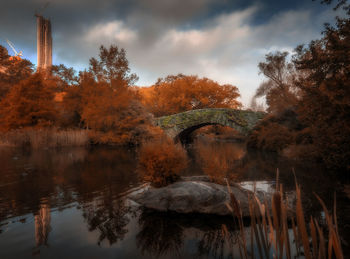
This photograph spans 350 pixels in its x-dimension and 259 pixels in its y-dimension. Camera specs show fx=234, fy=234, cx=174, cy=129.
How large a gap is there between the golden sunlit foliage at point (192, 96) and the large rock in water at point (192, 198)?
26.6 meters

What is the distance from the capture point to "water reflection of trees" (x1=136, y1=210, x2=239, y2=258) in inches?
107

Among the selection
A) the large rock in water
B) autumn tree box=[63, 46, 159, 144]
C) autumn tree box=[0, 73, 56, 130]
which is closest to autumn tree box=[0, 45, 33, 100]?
autumn tree box=[0, 73, 56, 130]

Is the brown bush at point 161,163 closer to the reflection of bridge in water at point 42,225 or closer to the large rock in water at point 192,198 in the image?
the large rock in water at point 192,198

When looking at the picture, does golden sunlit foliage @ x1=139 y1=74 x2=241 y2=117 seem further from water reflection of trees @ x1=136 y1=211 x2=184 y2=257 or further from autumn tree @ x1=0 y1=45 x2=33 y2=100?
water reflection of trees @ x1=136 y1=211 x2=184 y2=257

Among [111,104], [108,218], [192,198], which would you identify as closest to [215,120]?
[111,104]

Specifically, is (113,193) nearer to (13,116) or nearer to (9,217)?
(9,217)

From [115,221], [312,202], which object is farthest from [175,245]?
[312,202]

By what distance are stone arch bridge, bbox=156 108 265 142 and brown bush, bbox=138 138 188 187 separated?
15389 mm

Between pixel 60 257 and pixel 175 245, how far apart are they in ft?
4.23

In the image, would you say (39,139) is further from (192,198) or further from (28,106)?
(192,198)

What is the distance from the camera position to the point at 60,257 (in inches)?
99.9

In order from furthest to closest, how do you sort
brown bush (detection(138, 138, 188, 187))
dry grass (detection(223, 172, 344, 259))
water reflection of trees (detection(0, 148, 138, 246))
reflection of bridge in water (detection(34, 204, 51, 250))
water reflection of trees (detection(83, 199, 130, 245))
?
brown bush (detection(138, 138, 188, 187))
water reflection of trees (detection(0, 148, 138, 246))
water reflection of trees (detection(83, 199, 130, 245))
reflection of bridge in water (detection(34, 204, 51, 250))
dry grass (detection(223, 172, 344, 259))

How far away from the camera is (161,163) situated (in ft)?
15.1

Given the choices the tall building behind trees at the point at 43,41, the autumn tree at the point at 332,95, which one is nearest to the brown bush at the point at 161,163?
the autumn tree at the point at 332,95
